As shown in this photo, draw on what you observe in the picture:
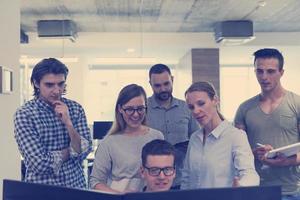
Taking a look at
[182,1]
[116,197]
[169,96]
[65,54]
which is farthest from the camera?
[65,54]

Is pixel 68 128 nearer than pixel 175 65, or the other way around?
pixel 68 128

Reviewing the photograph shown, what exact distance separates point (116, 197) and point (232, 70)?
10469 mm

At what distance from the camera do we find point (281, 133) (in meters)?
2.33

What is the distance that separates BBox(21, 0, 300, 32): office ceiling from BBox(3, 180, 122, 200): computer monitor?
4.59 m

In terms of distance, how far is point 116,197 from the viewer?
3.54ft

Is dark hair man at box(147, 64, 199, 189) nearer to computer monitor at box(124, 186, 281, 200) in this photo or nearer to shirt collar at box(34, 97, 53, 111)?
shirt collar at box(34, 97, 53, 111)

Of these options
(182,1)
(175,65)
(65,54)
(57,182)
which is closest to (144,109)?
(57,182)

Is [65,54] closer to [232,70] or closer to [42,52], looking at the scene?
[42,52]

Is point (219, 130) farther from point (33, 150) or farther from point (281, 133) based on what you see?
point (33, 150)

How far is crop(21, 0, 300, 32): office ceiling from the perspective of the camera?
5.75m

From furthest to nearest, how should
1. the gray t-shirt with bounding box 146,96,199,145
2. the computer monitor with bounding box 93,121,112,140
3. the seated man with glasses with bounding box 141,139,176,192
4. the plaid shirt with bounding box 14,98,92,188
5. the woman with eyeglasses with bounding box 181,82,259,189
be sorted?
the computer monitor with bounding box 93,121,112,140 < the gray t-shirt with bounding box 146,96,199,145 < the plaid shirt with bounding box 14,98,92,188 < the woman with eyeglasses with bounding box 181,82,259,189 < the seated man with glasses with bounding box 141,139,176,192

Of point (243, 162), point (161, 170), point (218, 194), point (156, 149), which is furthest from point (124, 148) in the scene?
point (218, 194)

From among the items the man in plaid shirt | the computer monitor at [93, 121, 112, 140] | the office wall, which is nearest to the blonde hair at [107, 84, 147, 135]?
the man in plaid shirt

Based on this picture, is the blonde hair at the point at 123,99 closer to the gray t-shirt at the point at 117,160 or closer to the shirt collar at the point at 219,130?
the gray t-shirt at the point at 117,160
